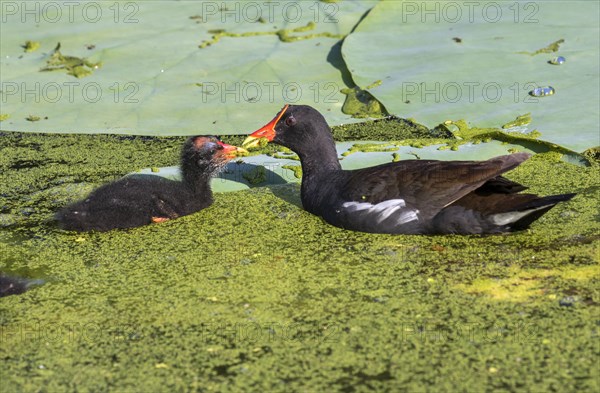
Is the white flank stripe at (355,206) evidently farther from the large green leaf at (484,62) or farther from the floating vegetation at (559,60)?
the floating vegetation at (559,60)

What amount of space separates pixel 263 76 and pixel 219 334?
2.79 m

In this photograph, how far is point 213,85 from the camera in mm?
5727

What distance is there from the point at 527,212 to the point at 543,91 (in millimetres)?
1485

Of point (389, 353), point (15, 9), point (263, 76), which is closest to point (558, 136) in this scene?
point (263, 76)

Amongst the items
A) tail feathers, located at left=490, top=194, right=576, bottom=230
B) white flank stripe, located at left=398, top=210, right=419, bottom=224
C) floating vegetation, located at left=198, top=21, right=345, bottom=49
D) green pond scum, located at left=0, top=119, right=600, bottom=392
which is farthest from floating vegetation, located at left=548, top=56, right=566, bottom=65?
white flank stripe, located at left=398, top=210, right=419, bottom=224

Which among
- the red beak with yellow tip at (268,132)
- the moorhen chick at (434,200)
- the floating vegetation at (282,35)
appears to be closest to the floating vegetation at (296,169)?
the red beak with yellow tip at (268,132)

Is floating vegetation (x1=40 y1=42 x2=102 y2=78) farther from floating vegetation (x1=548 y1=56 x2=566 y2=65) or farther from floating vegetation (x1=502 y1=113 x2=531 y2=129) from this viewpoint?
floating vegetation (x1=548 y1=56 x2=566 y2=65)

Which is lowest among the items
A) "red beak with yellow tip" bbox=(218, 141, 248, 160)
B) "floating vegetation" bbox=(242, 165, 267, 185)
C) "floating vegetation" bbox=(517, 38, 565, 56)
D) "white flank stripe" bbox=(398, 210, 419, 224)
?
"floating vegetation" bbox=(242, 165, 267, 185)

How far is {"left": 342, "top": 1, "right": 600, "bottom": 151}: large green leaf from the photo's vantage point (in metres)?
5.10

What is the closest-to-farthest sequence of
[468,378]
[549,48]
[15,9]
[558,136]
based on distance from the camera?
[468,378], [558,136], [549,48], [15,9]

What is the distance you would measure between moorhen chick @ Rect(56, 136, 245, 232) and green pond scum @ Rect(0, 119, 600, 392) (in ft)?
0.23

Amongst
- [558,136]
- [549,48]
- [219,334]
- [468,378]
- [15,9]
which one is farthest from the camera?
[15,9]

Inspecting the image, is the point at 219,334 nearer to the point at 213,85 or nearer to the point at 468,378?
the point at 468,378

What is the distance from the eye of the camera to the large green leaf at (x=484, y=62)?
5102 mm
